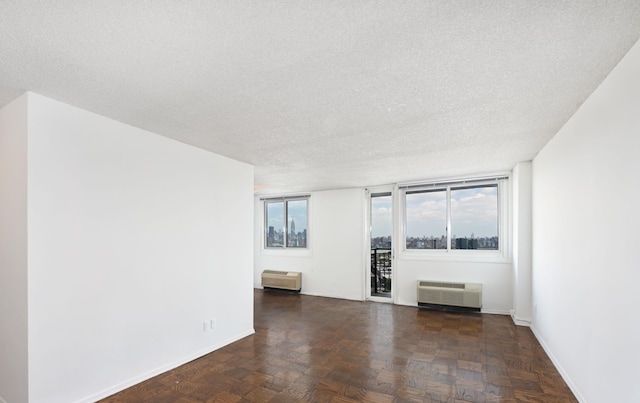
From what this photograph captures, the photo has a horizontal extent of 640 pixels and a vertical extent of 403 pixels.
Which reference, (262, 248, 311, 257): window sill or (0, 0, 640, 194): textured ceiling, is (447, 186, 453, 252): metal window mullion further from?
(262, 248, 311, 257): window sill

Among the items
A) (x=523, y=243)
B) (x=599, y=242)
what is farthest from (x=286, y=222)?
(x=599, y=242)

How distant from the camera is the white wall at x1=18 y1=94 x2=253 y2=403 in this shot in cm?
221

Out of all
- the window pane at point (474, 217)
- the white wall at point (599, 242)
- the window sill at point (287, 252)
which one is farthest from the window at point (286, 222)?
the white wall at point (599, 242)

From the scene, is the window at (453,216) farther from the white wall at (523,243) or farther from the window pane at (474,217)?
the white wall at (523,243)

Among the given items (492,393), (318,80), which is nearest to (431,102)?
(318,80)

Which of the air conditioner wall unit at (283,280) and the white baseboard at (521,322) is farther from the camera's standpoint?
the air conditioner wall unit at (283,280)

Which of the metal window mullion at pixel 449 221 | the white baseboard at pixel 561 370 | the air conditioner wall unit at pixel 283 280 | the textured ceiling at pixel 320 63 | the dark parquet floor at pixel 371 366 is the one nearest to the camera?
the textured ceiling at pixel 320 63

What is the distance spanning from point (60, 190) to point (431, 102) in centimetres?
285

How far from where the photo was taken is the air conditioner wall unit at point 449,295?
5.00 m

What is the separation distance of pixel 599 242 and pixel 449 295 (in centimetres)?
335

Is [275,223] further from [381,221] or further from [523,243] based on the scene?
[523,243]

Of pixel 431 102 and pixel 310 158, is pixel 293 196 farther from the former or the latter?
pixel 431 102

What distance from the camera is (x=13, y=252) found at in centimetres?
224

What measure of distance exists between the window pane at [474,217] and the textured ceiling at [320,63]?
95.6 inches
